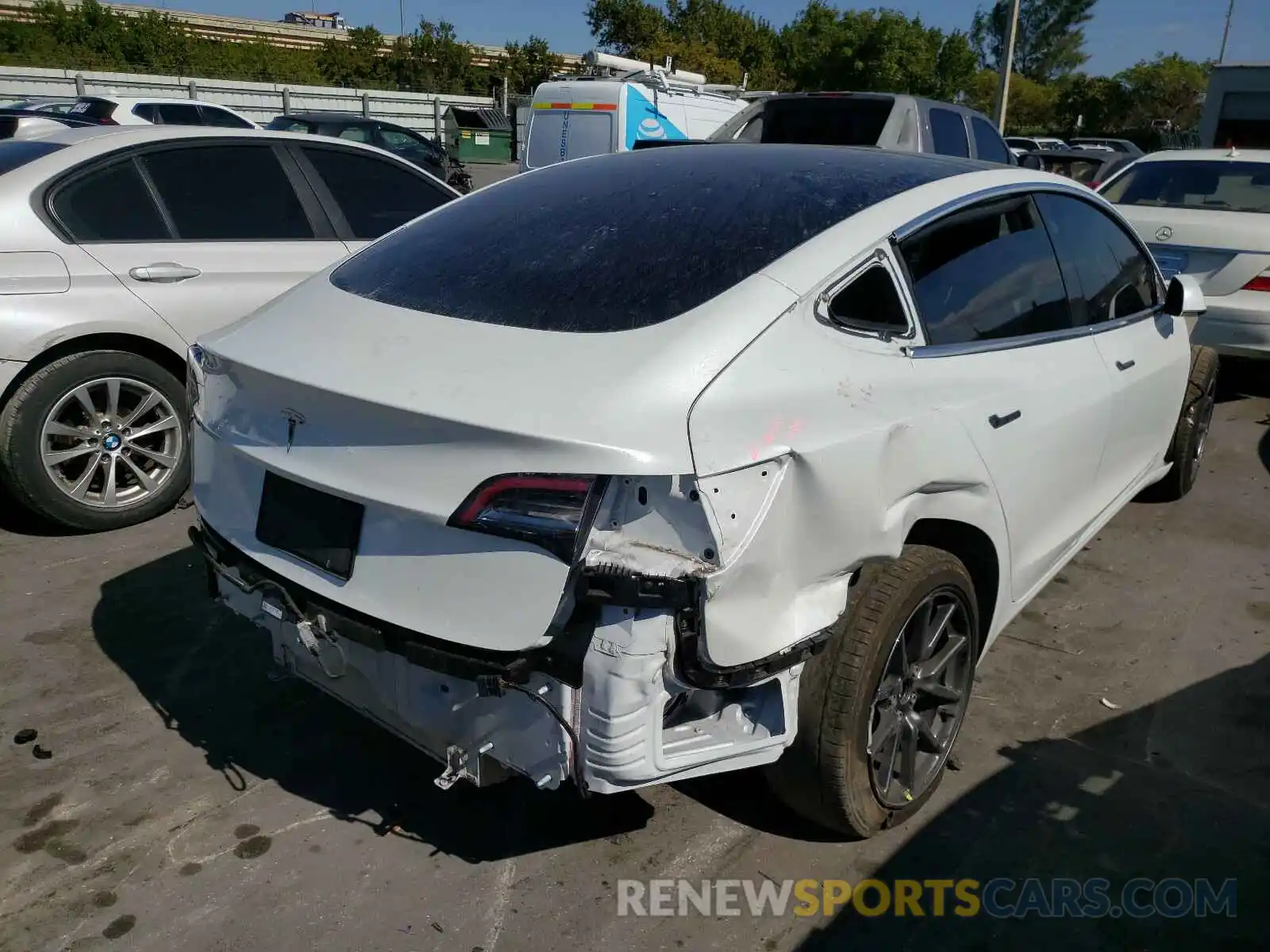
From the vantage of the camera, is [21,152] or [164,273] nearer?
[164,273]

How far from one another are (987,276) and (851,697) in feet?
4.43

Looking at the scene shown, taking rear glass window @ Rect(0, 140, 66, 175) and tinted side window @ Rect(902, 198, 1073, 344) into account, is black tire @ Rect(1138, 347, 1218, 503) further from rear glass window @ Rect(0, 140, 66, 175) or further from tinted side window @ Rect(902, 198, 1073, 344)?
rear glass window @ Rect(0, 140, 66, 175)

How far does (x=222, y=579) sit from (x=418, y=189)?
364 cm

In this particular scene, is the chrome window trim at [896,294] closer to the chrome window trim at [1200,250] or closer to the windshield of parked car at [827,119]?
the chrome window trim at [1200,250]

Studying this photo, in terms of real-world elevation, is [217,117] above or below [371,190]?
above

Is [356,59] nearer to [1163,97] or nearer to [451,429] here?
[1163,97]

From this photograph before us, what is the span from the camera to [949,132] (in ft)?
31.4

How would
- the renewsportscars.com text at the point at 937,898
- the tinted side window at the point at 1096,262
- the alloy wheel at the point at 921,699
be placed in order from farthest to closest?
the tinted side window at the point at 1096,262
the alloy wheel at the point at 921,699
the renewsportscars.com text at the point at 937,898

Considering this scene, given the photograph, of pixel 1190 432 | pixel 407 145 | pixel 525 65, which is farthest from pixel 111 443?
pixel 525 65

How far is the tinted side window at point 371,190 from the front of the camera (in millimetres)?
5535

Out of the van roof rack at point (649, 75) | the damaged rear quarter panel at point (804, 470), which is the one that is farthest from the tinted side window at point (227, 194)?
the van roof rack at point (649, 75)

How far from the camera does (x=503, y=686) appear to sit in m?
2.12

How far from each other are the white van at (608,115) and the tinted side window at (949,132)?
361 cm

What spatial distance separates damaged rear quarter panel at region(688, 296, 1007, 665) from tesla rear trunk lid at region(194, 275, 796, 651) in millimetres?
74
